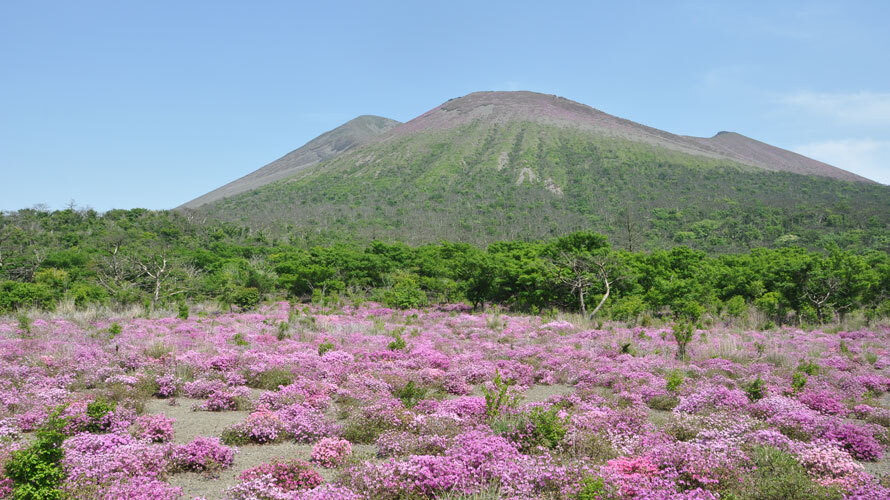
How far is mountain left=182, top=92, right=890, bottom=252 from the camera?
255 feet

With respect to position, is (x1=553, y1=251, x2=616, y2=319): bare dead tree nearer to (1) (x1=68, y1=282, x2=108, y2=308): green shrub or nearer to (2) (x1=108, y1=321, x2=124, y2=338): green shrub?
(2) (x1=108, y1=321, x2=124, y2=338): green shrub

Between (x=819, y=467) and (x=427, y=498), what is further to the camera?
(x=819, y=467)

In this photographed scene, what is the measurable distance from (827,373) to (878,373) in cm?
149

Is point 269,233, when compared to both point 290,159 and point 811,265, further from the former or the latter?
point 290,159

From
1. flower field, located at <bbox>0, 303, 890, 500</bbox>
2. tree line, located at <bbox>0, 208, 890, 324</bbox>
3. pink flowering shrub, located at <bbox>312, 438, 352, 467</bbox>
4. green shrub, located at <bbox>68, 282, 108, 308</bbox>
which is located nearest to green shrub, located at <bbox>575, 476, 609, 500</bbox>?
flower field, located at <bbox>0, 303, 890, 500</bbox>

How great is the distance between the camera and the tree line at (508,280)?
2180 cm

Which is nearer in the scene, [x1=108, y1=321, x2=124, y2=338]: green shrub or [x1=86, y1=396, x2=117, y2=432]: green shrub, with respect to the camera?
[x1=86, y1=396, x2=117, y2=432]: green shrub

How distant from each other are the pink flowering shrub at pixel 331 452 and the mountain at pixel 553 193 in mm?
60906

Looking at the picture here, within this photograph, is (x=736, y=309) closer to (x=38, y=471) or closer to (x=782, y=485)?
(x=782, y=485)

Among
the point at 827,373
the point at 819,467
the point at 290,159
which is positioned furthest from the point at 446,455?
the point at 290,159

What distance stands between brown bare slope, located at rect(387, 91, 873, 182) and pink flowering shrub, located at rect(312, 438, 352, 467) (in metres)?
139

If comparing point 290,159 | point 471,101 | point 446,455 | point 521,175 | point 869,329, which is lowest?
point 869,329

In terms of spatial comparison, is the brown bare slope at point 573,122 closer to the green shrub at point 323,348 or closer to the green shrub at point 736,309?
the green shrub at point 736,309

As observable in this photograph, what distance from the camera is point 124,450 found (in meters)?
5.94
